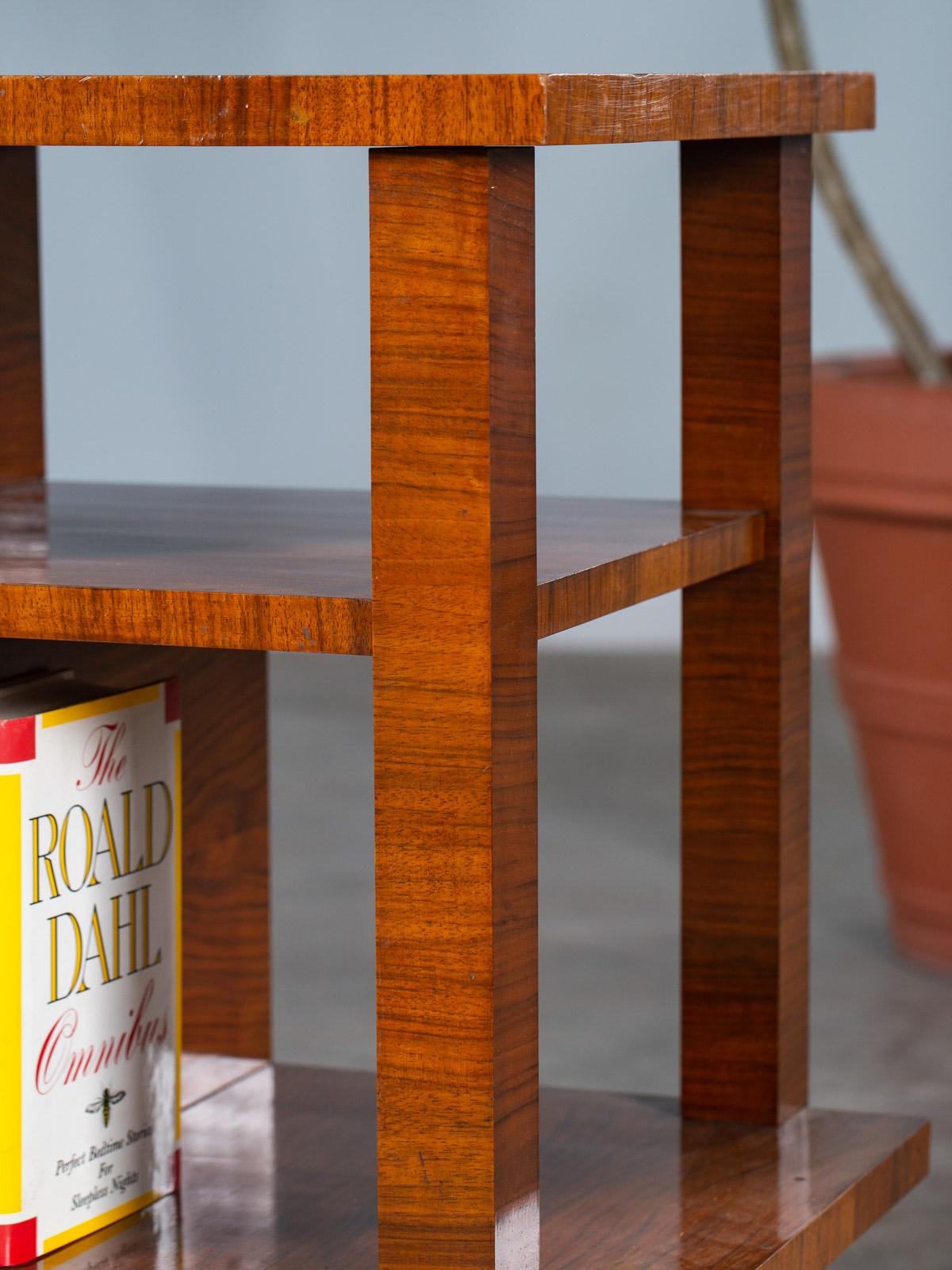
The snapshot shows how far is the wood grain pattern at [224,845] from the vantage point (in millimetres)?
1041

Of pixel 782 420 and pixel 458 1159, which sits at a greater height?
pixel 782 420

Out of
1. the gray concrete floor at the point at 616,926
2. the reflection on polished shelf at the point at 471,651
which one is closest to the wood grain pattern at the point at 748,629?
the reflection on polished shelf at the point at 471,651

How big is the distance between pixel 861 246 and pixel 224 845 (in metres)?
1.37

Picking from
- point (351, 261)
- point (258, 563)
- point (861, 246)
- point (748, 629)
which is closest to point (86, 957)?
point (258, 563)

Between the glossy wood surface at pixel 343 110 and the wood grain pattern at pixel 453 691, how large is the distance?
0.02 metres

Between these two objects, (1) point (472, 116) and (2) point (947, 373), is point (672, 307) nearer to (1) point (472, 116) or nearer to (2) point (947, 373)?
(2) point (947, 373)

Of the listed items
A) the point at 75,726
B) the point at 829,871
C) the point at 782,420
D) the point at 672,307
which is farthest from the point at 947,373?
the point at 672,307

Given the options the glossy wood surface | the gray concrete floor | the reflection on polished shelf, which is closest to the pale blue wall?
the gray concrete floor

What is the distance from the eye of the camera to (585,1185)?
2.84 ft

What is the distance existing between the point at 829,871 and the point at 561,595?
2.05 m

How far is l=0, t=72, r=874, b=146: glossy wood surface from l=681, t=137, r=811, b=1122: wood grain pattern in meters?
0.19

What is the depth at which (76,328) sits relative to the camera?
4.03 meters

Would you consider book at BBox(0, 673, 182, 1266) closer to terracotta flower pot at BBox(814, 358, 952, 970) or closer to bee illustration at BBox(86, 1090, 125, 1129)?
bee illustration at BBox(86, 1090, 125, 1129)

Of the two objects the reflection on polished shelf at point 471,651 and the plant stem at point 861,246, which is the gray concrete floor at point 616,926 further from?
the reflection on polished shelf at point 471,651
